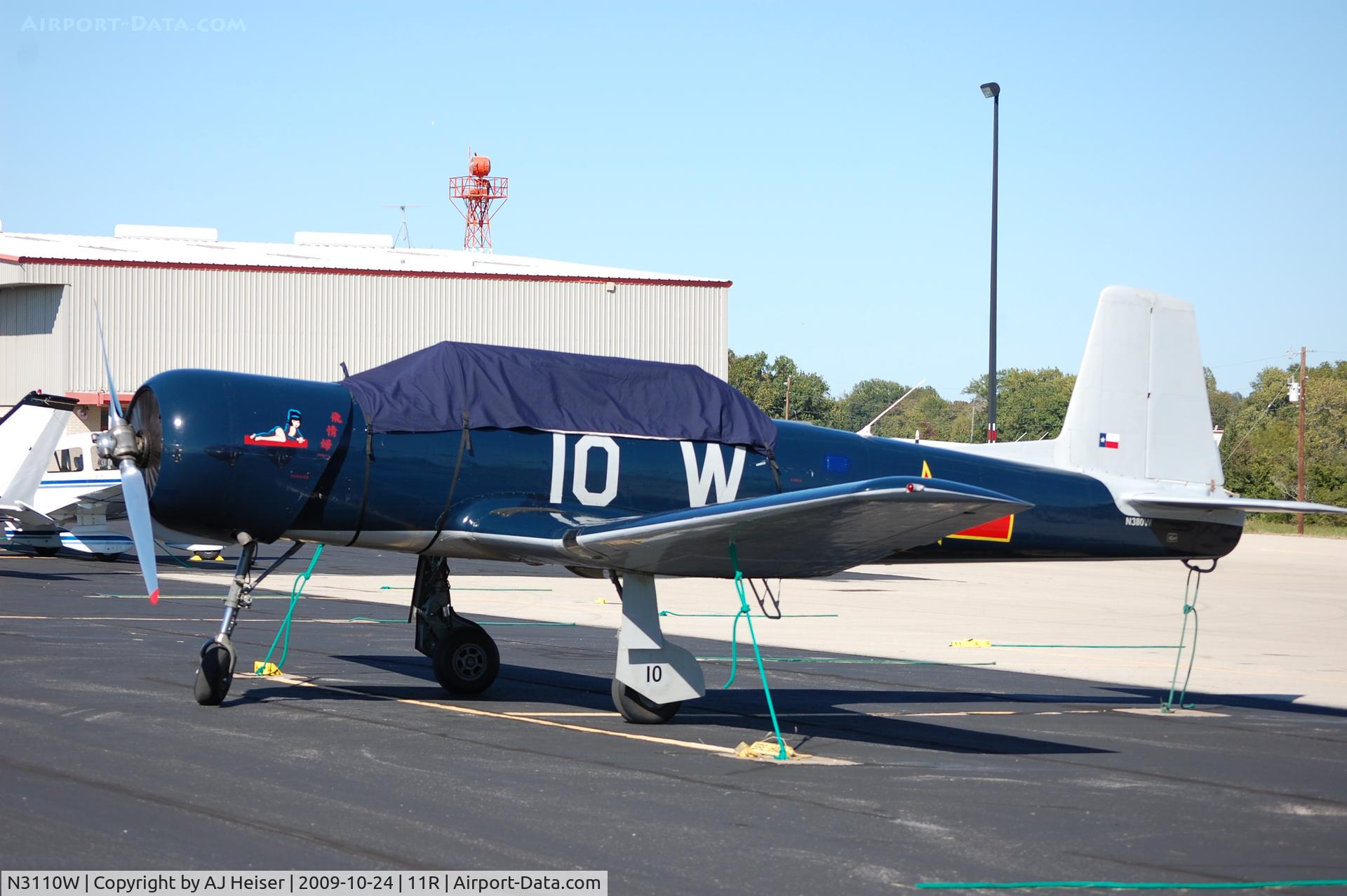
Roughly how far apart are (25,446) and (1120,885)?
22.8 m

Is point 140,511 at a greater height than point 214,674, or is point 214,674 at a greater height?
point 140,511

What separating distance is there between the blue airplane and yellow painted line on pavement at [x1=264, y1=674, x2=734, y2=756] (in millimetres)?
411

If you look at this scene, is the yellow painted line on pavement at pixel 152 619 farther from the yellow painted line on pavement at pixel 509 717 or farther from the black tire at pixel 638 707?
the black tire at pixel 638 707

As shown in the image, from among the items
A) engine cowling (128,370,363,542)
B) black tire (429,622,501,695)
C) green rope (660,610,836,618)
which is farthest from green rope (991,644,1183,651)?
engine cowling (128,370,363,542)

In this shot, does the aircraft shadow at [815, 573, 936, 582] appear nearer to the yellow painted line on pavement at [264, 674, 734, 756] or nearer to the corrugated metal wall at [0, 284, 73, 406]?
the yellow painted line on pavement at [264, 674, 734, 756]

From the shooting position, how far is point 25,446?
24.5 meters

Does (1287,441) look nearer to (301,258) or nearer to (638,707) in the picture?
(301,258)

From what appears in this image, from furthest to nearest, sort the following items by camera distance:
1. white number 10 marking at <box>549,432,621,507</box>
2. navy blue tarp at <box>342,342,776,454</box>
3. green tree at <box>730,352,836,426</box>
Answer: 1. green tree at <box>730,352,836,426</box>
2. white number 10 marking at <box>549,432,621,507</box>
3. navy blue tarp at <box>342,342,776,454</box>

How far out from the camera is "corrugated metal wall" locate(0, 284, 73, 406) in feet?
141

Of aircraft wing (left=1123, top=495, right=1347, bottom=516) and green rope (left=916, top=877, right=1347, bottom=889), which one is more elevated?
aircraft wing (left=1123, top=495, right=1347, bottom=516)

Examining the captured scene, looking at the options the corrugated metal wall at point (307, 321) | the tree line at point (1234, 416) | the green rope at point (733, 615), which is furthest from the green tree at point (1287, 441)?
the green rope at point (733, 615)

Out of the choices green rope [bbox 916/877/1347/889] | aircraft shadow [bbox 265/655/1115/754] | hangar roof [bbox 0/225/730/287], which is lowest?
aircraft shadow [bbox 265/655/1115/754]

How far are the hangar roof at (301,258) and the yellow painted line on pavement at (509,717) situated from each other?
34.8 m

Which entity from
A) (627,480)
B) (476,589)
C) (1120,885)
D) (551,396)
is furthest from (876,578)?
(1120,885)
